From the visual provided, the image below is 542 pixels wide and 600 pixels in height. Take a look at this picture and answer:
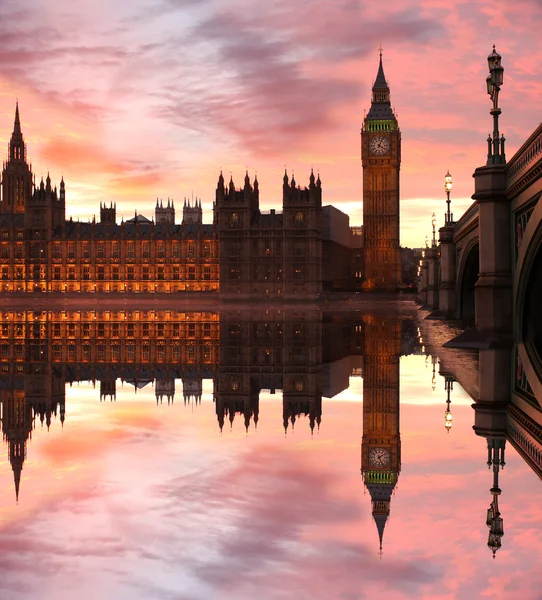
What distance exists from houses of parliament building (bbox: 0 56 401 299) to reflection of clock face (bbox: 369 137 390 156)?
0.56ft

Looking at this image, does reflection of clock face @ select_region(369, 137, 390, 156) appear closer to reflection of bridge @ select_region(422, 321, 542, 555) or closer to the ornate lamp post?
the ornate lamp post

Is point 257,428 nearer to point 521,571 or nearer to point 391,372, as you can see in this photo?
point 521,571

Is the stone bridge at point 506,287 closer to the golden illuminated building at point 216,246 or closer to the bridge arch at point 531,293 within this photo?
the bridge arch at point 531,293

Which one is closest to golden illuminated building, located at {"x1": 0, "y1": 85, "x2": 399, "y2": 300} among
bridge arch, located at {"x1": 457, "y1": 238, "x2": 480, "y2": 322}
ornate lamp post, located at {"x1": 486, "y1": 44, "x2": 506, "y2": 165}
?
bridge arch, located at {"x1": 457, "y1": 238, "x2": 480, "y2": 322}

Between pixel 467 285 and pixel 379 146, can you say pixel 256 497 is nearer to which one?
pixel 467 285

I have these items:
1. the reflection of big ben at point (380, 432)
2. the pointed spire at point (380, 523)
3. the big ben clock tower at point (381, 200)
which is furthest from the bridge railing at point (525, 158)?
the big ben clock tower at point (381, 200)

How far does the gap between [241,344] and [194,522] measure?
21060 millimetres

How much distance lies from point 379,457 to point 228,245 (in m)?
118

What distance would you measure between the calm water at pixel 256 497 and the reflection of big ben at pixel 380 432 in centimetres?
3

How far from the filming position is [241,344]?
90.8 feet

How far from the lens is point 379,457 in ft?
27.8

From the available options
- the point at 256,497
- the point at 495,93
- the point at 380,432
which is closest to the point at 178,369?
the point at 380,432

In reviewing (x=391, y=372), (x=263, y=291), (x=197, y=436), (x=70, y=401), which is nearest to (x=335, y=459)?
(x=197, y=436)

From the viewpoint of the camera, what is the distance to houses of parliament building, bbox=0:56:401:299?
407ft
